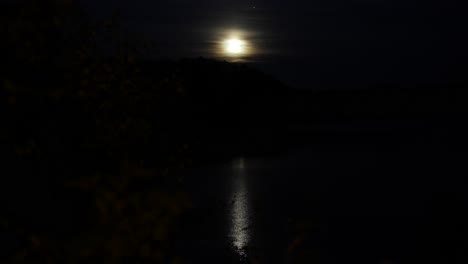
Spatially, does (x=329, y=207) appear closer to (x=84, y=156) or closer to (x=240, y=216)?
(x=240, y=216)

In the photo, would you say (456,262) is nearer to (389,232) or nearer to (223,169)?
(389,232)

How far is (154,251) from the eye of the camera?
469 cm

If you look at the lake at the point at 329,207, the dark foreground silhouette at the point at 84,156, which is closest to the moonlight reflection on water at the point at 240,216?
the lake at the point at 329,207

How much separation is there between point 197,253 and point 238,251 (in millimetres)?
993

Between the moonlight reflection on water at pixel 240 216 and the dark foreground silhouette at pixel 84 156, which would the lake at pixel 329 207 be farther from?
the dark foreground silhouette at pixel 84 156

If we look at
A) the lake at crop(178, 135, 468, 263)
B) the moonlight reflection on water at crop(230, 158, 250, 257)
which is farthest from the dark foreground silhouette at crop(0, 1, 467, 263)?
the moonlight reflection on water at crop(230, 158, 250, 257)

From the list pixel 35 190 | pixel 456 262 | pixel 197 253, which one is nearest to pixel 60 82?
pixel 35 190

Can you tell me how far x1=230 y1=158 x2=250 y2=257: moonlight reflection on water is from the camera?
16562mm

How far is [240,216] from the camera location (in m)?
20.0

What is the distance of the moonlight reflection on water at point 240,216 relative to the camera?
54.3ft

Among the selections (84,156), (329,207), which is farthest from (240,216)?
(84,156)

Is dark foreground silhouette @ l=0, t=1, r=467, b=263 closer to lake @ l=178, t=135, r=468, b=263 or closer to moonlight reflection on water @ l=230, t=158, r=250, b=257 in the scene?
lake @ l=178, t=135, r=468, b=263

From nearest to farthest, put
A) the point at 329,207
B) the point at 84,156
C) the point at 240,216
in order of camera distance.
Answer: the point at 84,156 < the point at 240,216 < the point at 329,207

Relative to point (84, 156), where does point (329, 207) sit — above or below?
below
